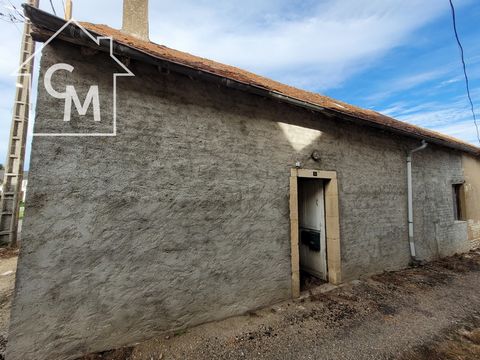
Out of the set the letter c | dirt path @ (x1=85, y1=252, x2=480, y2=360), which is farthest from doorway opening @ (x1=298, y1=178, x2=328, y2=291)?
the letter c

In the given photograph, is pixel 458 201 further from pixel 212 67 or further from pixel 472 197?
pixel 212 67

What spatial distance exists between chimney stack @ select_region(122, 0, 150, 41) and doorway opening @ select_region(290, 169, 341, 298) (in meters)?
4.27

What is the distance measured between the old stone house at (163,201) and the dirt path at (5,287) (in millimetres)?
1122

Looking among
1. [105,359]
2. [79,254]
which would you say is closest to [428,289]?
[105,359]

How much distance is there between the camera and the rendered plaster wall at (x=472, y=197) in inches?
302

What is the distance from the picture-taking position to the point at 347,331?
311 centimetres

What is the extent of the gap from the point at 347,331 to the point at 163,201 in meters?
3.10

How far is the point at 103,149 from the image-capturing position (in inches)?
106

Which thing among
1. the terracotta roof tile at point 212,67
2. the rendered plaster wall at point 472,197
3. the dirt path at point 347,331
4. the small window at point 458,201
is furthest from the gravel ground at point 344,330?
the rendered plaster wall at point 472,197

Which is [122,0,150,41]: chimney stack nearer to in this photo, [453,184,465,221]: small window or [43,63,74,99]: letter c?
[43,63,74,99]: letter c

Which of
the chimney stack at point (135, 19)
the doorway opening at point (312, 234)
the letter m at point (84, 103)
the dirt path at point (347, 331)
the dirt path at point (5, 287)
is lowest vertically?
the dirt path at point (347, 331)

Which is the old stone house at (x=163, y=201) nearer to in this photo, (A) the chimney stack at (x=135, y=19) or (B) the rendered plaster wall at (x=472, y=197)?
(A) the chimney stack at (x=135, y=19)

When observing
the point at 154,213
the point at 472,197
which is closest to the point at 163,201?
the point at 154,213

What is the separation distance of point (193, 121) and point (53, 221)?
2055 mm
